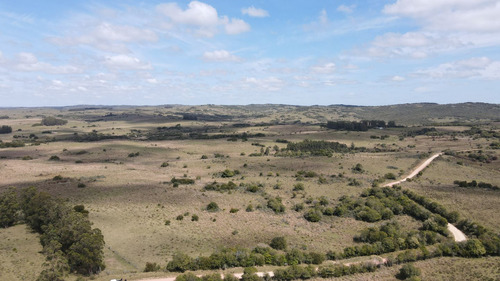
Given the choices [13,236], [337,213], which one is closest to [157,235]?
[13,236]

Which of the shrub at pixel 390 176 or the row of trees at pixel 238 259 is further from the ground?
the shrub at pixel 390 176

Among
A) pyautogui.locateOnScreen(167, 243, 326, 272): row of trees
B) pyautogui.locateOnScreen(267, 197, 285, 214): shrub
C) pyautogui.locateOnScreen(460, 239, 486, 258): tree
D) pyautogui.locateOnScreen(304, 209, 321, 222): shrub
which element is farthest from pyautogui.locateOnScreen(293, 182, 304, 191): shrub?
pyautogui.locateOnScreen(460, 239, 486, 258): tree

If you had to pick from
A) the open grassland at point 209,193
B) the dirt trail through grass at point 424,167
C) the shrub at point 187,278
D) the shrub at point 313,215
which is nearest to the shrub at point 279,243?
the open grassland at point 209,193

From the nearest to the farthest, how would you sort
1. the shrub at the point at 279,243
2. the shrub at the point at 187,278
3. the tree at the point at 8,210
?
the shrub at the point at 187,278 < the shrub at the point at 279,243 < the tree at the point at 8,210

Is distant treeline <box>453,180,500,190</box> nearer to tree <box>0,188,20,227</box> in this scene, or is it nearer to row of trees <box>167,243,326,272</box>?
row of trees <box>167,243,326,272</box>

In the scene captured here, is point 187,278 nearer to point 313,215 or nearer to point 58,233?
point 58,233

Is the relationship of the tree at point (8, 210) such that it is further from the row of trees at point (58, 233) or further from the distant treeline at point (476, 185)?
the distant treeline at point (476, 185)

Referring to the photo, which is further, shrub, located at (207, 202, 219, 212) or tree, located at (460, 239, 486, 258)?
shrub, located at (207, 202, 219, 212)
